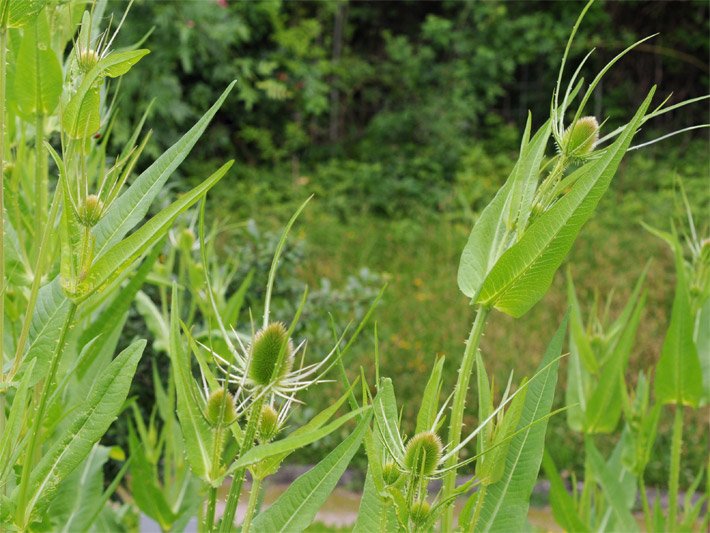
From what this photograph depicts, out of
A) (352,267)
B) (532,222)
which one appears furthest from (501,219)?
(352,267)

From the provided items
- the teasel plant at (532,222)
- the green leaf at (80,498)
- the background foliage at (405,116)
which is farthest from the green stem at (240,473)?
the background foliage at (405,116)

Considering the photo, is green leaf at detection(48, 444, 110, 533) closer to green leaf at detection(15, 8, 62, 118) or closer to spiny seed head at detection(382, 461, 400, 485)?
green leaf at detection(15, 8, 62, 118)

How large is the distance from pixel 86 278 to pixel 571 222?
251mm

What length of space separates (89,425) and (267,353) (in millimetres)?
171

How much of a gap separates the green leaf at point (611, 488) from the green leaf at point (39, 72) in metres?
0.59

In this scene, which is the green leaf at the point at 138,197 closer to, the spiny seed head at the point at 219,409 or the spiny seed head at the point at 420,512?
the spiny seed head at the point at 219,409

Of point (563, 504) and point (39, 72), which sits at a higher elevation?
point (39, 72)

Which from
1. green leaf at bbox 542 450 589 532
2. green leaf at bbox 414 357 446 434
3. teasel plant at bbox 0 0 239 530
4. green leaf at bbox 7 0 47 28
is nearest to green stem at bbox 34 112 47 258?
teasel plant at bbox 0 0 239 530

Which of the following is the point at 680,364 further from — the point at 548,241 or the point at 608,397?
the point at 548,241

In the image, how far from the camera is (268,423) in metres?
0.47

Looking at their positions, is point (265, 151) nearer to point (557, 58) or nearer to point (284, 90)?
point (284, 90)

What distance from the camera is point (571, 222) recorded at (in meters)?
0.48

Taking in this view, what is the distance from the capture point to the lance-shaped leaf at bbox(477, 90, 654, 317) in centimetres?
47

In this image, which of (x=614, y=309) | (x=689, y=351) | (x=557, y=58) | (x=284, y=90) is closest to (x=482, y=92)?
(x=557, y=58)
